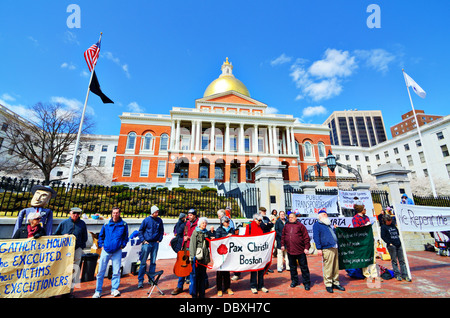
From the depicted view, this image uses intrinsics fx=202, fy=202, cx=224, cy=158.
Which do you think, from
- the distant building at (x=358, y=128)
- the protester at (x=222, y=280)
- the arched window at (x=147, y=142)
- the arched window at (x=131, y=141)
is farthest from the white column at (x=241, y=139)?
the distant building at (x=358, y=128)

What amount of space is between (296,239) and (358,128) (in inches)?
4887

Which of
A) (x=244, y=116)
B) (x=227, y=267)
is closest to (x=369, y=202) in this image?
(x=227, y=267)

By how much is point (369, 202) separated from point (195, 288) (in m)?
10.2

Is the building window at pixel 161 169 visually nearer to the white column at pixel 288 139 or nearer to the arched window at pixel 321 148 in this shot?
the white column at pixel 288 139

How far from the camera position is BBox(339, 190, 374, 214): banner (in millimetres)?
10141

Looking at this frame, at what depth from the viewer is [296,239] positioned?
5195 millimetres

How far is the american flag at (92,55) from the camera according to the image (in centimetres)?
1423

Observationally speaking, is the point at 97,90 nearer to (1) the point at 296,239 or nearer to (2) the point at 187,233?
Answer: (2) the point at 187,233

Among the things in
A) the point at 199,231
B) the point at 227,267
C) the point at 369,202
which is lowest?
the point at 227,267

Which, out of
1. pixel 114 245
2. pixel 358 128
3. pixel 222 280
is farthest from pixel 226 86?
pixel 358 128

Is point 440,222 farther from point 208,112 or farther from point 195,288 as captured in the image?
point 208,112

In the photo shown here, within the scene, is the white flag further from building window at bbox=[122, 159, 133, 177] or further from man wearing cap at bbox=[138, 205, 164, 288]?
building window at bbox=[122, 159, 133, 177]

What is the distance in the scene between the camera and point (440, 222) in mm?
7195
